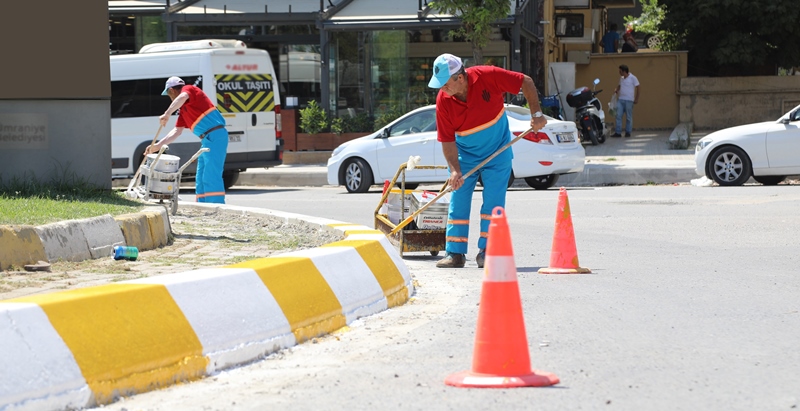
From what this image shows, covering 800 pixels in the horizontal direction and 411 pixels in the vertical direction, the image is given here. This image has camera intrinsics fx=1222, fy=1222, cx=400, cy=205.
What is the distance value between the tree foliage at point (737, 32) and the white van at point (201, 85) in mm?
14001

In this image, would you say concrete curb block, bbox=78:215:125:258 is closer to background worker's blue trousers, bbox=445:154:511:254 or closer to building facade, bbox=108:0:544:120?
background worker's blue trousers, bbox=445:154:511:254

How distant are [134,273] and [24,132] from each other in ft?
10.6

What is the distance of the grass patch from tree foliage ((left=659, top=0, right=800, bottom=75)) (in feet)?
74.6

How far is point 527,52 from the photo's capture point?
29.3 m

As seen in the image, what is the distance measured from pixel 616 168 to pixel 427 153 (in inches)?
149

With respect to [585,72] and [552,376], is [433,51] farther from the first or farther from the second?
[552,376]

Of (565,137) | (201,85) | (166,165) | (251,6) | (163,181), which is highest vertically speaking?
(251,6)

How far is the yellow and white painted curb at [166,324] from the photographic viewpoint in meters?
4.93

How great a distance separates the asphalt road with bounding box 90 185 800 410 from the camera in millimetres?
5121

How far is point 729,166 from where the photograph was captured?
1891 cm

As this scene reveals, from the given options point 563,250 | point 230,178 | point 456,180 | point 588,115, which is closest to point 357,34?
point 588,115

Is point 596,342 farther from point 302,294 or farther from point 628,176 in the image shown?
point 628,176

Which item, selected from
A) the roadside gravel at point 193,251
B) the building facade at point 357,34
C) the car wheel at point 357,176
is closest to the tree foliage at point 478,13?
the building facade at point 357,34

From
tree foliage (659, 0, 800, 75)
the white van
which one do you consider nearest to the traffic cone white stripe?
the white van
